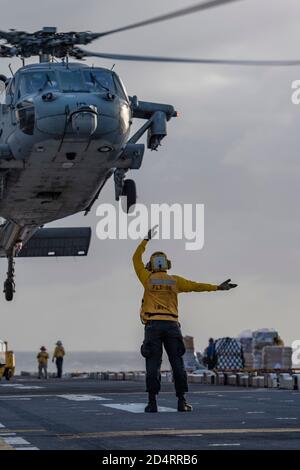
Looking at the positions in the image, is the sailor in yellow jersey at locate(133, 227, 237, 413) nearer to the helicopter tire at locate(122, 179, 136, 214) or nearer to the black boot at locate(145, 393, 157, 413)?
the black boot at locate(145, 393, 157, 413)

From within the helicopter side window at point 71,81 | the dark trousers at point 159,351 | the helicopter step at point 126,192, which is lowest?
the dark trousers at point 159,351

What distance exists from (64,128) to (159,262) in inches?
337

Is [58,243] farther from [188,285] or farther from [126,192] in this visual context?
[188,285]

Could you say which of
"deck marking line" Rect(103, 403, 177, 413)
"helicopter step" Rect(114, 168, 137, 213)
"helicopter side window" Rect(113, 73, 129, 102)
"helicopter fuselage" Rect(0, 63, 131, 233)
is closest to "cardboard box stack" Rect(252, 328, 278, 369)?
"helicopter step" Rect(114, 168, 137, 213)

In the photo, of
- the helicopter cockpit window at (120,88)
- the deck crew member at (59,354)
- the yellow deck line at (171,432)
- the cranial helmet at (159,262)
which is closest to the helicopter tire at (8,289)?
the helicopter cockpit window at (120,88)

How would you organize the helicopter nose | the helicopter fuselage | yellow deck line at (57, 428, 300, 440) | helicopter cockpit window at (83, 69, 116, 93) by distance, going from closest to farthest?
yellow deck line at (57, 428, 300, 440) < the helicopter nose < the helicopter fuselage < helicopter cockpit window at (83, 69, 116, 93)

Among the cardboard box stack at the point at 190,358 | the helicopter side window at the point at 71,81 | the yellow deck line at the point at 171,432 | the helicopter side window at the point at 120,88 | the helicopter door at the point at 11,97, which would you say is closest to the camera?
the yellow deck line at the point at 171,432

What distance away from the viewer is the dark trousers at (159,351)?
1326 centimetres

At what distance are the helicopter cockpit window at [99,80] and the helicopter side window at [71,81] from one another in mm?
170

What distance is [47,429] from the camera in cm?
1052

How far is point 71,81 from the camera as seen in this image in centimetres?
2238

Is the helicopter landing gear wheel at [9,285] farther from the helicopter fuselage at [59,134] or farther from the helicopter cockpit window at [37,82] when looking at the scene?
the helicopter cockpit window at [37,82]

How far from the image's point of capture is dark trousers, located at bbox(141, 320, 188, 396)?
43.5ft
